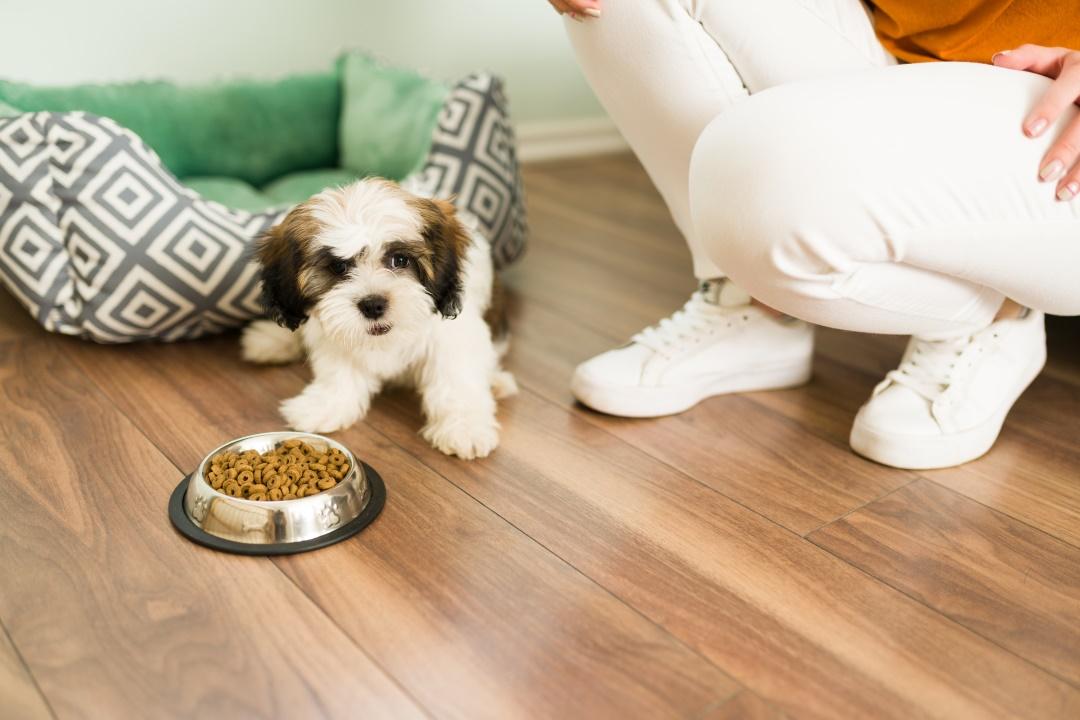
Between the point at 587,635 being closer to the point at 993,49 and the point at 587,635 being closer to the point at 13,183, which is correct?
the point at 993,49

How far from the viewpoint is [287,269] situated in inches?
59.2

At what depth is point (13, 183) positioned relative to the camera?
182 cm

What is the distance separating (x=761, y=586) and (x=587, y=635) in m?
0.25

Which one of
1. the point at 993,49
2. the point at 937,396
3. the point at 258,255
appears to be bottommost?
the point at 937,396

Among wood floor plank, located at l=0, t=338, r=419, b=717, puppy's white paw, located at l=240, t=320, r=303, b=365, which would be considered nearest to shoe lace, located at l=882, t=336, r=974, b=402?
wood floor plank, located at l=0, t=338, r=419, b=717

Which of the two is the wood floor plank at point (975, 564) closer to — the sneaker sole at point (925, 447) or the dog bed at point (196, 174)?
the sneaker sole at point (925, 447)

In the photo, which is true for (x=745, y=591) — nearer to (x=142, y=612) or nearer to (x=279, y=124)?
(x=142, y=612)

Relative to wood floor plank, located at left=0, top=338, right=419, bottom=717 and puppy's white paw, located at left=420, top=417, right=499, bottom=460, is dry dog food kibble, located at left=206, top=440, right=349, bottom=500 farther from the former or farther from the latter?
puppy's white paw, located at left=420, top=417, right=499, bottom=460

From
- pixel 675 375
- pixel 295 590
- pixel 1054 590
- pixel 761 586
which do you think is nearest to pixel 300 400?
pixel 295 590

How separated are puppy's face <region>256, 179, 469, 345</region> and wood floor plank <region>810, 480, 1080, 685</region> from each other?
2.24 feet

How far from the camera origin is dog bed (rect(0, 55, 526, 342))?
183cm

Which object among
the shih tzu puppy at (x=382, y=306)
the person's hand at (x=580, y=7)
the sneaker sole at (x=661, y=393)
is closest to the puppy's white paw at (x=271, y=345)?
the shih tzu puppy at (x=382, y=306)

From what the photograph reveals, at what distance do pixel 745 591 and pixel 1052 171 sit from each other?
67 centimetres

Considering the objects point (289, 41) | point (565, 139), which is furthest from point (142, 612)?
point (565, 139)
